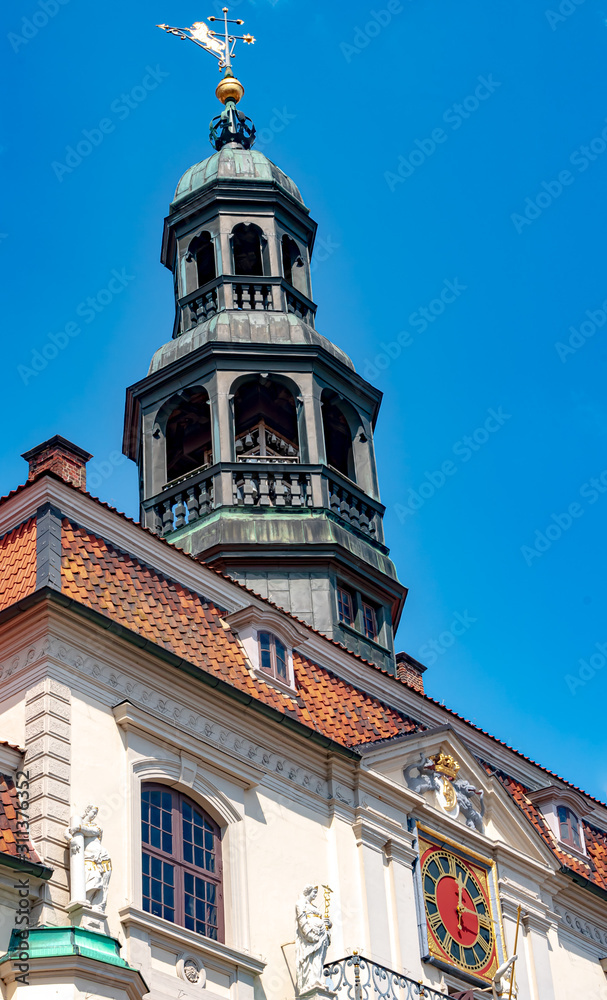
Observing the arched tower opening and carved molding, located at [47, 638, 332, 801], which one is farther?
the arched tower opening

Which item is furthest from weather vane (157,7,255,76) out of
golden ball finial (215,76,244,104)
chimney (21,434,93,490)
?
chimney (21,434,93,490)

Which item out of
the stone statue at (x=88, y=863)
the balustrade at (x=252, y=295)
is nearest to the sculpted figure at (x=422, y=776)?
the stone statue at (x=88, y=863)

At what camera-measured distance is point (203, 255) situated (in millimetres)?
40500

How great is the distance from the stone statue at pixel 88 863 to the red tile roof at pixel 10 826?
504 mm

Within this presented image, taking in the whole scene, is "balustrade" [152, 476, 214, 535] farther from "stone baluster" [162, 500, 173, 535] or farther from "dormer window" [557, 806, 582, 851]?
"dormer window" [557, 806, 582, 851]

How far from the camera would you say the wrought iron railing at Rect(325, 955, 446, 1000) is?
848 inches

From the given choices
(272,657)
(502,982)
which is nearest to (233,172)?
(272,657)

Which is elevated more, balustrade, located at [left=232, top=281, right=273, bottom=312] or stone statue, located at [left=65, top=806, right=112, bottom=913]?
balustrade, located at [left=232, top=281, right=273, bottom=312]

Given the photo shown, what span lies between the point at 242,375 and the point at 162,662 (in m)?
13.6

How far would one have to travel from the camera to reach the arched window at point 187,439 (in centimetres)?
3669

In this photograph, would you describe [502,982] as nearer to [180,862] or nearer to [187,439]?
[180,862]

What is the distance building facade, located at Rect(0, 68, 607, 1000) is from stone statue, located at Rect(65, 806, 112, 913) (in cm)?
3

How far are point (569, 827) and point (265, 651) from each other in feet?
27.7

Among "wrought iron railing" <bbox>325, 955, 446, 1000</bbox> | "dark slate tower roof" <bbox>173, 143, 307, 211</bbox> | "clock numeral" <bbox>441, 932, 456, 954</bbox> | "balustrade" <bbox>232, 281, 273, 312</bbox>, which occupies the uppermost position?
"dark slate tower roof" <bbox>173, 143, 307, 211</bbox>
